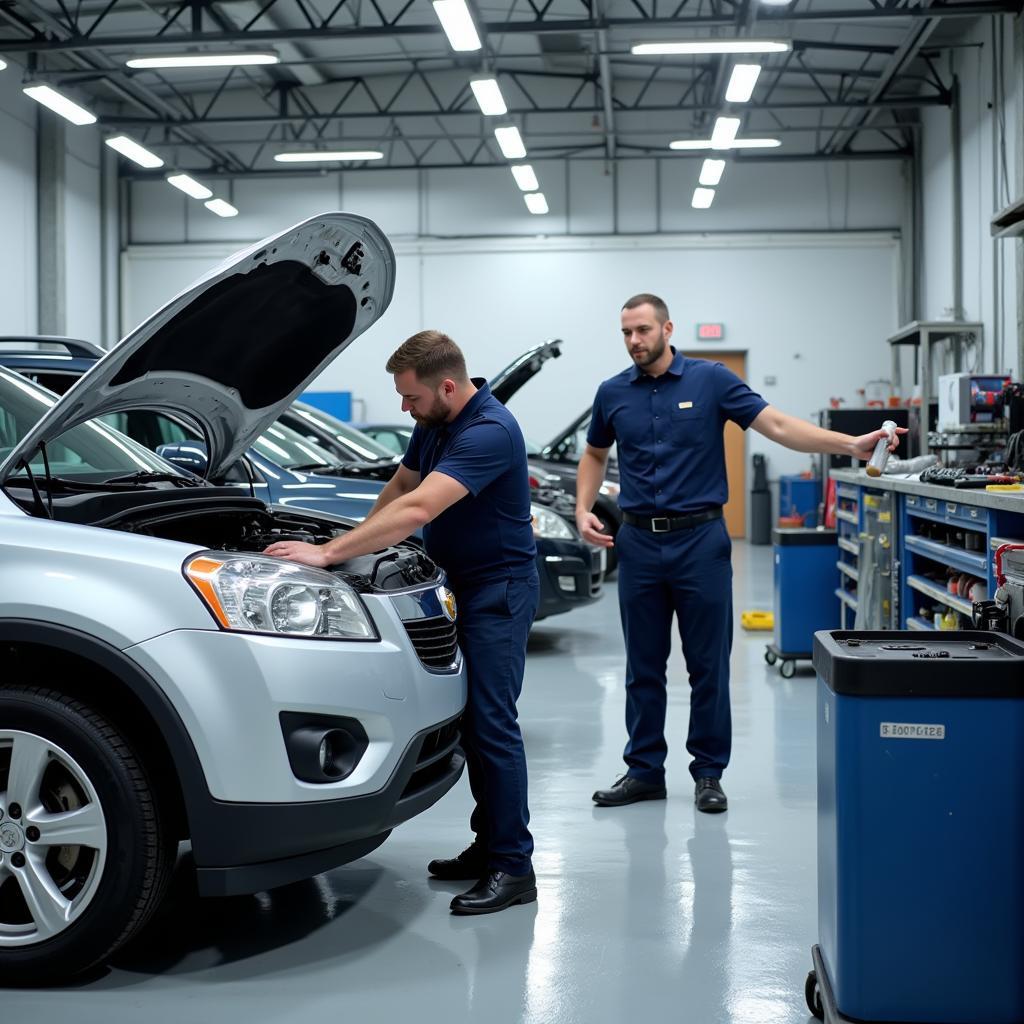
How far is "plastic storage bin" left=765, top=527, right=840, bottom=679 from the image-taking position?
6.40m

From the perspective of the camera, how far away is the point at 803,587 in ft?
21.7

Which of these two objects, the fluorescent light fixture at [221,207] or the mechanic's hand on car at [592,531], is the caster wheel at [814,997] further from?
the fluorescent light fixture at [221,207]

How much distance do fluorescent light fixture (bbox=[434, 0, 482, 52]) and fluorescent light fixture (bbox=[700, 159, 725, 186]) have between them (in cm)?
521

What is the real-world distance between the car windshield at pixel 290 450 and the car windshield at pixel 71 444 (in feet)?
7.74

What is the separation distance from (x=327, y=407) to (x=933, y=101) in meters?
8.87

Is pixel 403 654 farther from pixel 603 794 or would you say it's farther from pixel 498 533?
pixel 603 794

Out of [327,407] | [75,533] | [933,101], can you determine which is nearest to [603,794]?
[75,533]

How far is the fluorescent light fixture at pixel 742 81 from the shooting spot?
406 inches

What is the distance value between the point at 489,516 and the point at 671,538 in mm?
1028

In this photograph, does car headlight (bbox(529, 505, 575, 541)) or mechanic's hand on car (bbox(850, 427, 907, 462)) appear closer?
mechanic's hand on car (bbox(850, 427, 907, 462))

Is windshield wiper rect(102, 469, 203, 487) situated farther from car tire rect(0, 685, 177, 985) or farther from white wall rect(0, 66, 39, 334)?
white wall rect(0, 66, 39, 334)

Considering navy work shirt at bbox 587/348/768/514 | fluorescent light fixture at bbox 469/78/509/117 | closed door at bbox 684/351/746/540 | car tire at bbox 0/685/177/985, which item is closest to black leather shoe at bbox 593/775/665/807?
navy work shirt at bbox 587/348/768/514

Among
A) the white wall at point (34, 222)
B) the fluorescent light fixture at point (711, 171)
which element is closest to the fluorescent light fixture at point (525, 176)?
the fluorescent light fixture at point (711, 171)

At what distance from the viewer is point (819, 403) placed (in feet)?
55.0
